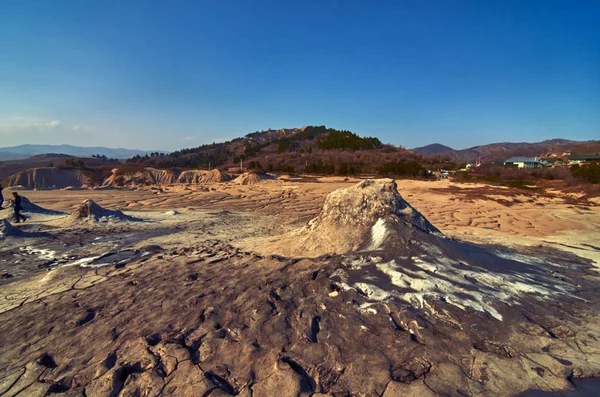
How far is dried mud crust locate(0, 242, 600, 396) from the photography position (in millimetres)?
2854

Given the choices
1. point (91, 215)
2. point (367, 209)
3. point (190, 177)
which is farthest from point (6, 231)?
point (190, 177)

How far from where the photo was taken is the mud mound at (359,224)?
19.5 ft

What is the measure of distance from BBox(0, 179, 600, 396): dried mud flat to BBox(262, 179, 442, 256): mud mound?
0.03 metres

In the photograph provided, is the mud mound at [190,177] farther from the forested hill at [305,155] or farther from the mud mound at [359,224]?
the mud mound at [359,224]

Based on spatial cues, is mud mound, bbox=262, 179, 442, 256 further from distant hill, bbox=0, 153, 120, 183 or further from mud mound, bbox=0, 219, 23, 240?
distant hill, bbox=0, 153, 120, 183

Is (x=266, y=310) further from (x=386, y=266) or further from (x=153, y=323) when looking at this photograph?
(x=386, y=266)

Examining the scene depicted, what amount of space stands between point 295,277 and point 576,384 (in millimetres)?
3393

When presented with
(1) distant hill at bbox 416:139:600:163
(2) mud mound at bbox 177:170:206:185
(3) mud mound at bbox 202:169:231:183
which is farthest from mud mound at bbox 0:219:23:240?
(1) distant hill at bbox 416:139:600:163

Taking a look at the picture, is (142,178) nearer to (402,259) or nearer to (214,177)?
(214,177)

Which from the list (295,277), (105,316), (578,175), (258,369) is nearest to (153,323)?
(105,316)

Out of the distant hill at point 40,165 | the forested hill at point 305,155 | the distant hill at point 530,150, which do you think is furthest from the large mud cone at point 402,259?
the distant hill at point 530,150

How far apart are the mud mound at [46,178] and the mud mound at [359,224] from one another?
32.6 metres

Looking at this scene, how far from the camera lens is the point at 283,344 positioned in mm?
3369

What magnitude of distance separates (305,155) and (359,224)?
5109 cm
